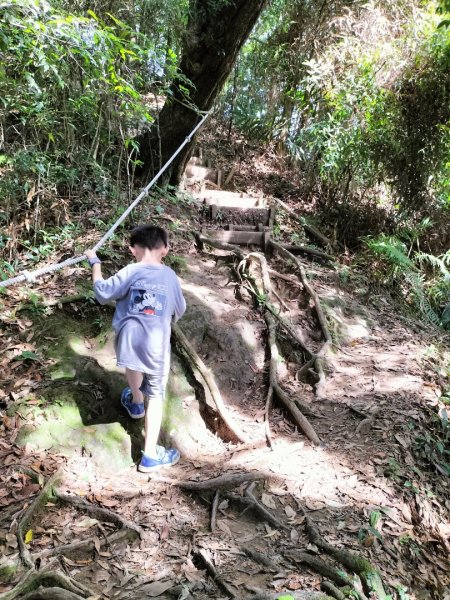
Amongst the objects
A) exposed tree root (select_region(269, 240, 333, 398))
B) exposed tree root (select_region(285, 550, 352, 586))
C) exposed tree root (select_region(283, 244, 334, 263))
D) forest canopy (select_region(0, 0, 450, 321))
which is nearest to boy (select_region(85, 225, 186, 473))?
exposed tree root (select_region(285, 550, 352, 586))

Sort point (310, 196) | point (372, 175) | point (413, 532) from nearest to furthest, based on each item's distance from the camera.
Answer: point (413, 532) → point (372, 175) → point (310, 196)

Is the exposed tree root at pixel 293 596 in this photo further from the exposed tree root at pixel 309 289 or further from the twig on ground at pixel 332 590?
the exposed tree root at pixel 309 289

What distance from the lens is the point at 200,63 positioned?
6035 mm

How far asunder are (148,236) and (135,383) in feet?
3.75

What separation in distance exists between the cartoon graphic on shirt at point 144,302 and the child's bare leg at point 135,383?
0.48 metres

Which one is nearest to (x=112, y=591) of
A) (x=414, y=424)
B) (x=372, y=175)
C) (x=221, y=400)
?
(x=221, y=400)

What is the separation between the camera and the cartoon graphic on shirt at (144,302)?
331cm

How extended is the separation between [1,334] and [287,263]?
4199mm

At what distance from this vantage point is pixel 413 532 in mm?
3141

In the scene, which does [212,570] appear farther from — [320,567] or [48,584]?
[48,584]

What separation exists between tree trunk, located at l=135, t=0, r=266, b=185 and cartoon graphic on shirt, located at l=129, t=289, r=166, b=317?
3006 mm

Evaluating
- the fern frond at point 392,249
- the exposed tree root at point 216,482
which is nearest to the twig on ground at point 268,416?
the exposed tree root at point 216,482

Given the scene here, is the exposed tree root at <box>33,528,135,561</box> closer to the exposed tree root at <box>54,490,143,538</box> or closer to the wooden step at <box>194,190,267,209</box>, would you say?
the exposed tree root at <box>54,490,143,538</box>

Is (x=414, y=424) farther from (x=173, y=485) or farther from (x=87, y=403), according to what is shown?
(x=87, y=403)
